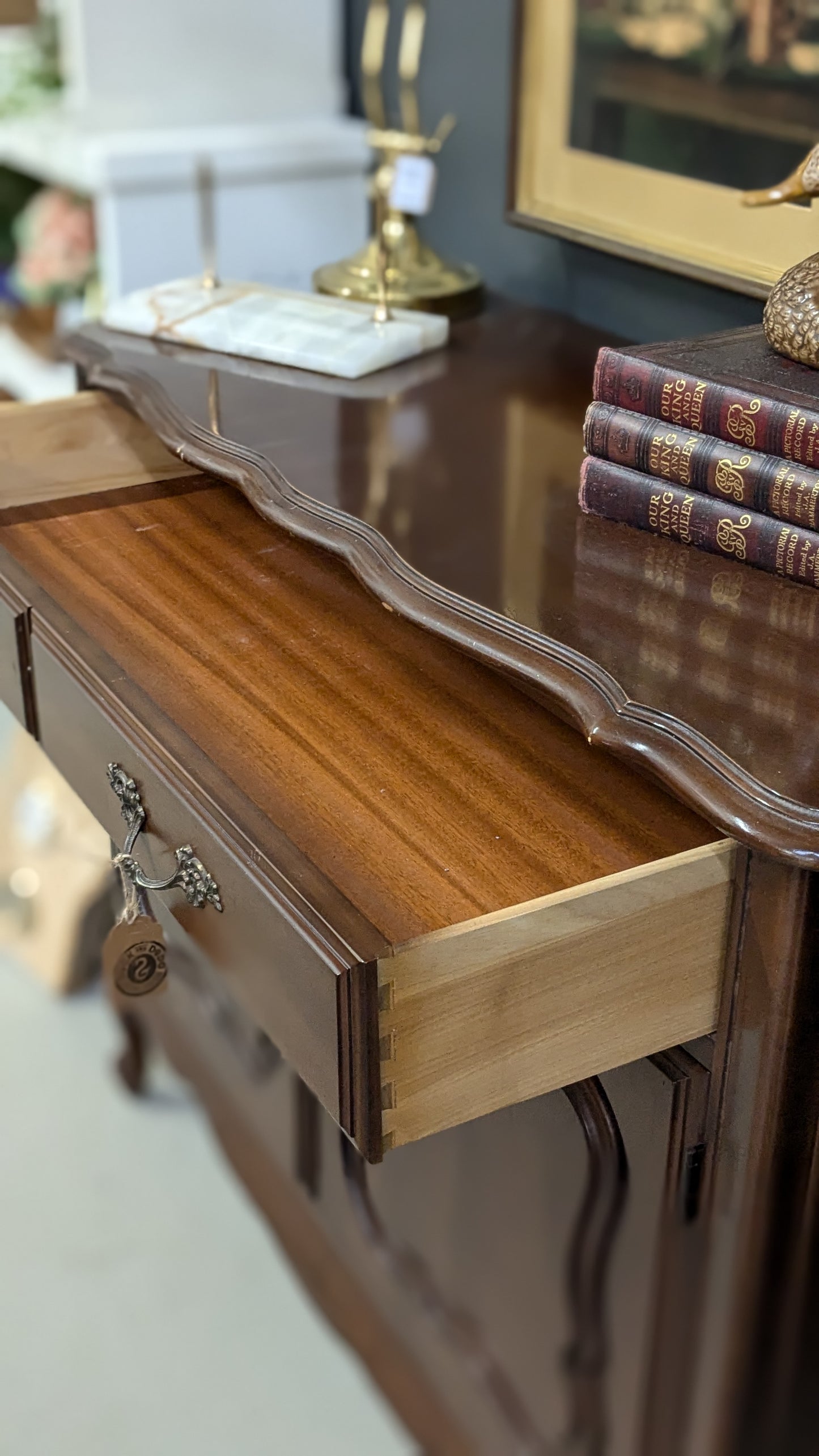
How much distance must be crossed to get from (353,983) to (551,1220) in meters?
0.39

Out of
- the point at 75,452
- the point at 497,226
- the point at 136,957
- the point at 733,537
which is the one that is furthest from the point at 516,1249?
the point at 497,226

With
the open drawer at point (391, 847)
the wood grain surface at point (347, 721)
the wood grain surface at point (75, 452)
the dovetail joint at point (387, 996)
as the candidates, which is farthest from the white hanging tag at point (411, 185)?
the dovetail joint at point (387, 996)

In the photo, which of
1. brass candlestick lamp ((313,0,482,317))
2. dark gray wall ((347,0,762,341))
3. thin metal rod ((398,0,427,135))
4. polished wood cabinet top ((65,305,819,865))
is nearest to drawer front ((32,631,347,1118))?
polished wood cabinet top ((65,305,819,865))

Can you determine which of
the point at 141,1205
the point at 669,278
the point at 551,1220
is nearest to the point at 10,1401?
the point at 141,1205

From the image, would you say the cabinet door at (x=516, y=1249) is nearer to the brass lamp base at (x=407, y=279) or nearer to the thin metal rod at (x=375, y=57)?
the brass lamp base at (x=407, y=279)

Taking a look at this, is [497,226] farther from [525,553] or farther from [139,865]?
[139,865]

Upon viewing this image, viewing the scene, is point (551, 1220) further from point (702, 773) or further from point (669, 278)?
point (669, 278)

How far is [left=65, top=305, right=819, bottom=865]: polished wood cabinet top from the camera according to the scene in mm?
579

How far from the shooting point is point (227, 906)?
607 millimetres

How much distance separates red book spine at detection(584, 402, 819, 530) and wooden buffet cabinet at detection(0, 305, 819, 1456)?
38mm

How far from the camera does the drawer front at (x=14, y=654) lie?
0.78 metres

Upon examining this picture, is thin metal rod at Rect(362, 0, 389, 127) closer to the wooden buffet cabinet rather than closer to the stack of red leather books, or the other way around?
the wooden buffet cabinet

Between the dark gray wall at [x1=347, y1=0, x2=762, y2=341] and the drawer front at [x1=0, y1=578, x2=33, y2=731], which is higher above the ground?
the dark gray wall at [x1=347, y1=0, x2=762, y2=341]

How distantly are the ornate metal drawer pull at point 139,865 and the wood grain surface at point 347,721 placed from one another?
4 centimetres
